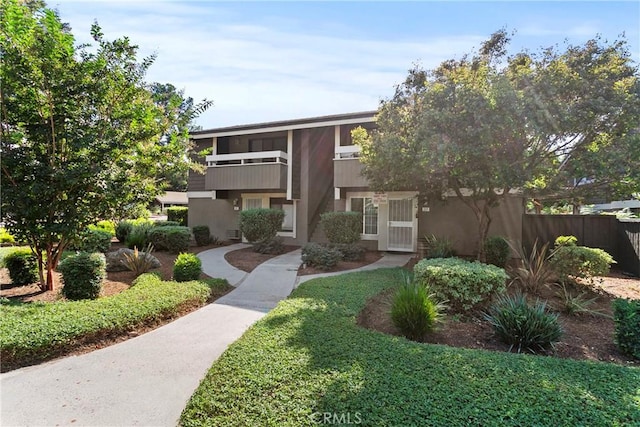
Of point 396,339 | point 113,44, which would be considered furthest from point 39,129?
point 396,339

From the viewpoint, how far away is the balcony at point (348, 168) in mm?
13016

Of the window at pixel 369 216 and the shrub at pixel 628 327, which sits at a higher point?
the window at pixel 369 216

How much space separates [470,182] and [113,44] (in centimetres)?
863

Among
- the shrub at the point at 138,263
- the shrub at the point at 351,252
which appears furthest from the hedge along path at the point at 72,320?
the shrub at the point at 351,252

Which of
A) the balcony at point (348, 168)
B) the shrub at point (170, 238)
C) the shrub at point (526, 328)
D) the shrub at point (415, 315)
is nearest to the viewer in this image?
the shrub at point (526, 328)

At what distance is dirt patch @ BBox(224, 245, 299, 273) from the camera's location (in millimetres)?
10109

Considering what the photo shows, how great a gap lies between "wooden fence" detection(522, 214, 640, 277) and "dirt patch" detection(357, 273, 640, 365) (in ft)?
15.7

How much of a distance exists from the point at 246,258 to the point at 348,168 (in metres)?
5.34

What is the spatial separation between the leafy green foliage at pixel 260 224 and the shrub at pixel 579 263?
910 centimetres

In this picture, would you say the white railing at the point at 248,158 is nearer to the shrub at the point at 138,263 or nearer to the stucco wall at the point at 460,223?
the stucco wall at the point at 460,223

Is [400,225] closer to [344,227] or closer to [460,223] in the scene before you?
[460,223]

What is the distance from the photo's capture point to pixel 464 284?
5.38 m

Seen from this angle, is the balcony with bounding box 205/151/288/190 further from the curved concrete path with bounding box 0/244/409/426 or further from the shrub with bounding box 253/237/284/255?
the curved concrete path with bounding box 0/244/409/426

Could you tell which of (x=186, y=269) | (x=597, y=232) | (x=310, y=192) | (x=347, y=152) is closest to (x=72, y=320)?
(x=186, y=269)
